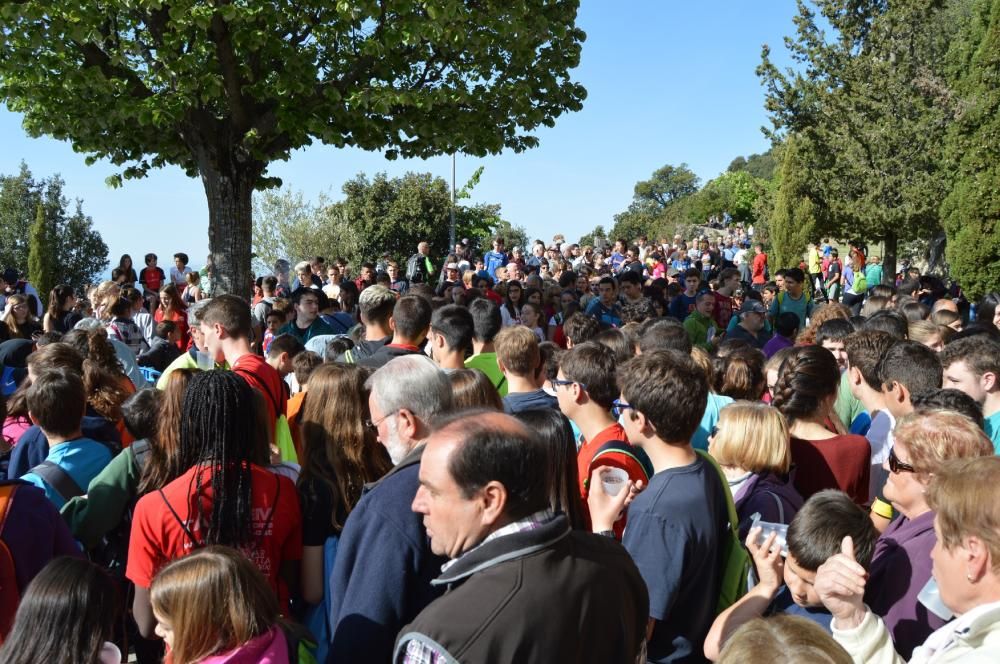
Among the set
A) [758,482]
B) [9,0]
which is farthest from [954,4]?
[758,482]

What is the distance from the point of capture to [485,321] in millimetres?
6719

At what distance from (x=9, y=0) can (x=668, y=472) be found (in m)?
9.84

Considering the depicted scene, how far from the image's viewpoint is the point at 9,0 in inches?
380

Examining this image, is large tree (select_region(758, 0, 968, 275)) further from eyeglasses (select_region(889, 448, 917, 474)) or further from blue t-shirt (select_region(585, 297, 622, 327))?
eyeglasses (select_region(889, 448, 917, 474))

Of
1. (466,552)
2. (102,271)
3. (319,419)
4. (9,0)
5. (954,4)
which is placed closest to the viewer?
(466,552)

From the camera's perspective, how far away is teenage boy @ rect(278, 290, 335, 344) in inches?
368

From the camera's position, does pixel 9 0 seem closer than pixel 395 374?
No

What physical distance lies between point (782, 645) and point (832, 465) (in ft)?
8.48

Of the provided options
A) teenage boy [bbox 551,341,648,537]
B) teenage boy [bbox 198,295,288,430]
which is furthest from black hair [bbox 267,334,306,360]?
teenage boy [bbox 551,341,648,537]

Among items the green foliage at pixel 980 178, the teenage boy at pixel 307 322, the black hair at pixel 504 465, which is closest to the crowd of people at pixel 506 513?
the black hair at pixel 504 465

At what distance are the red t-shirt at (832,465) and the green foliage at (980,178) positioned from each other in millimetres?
11017

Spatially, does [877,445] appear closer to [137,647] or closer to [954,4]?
[137,647]

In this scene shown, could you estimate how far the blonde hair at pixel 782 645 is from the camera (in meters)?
1.79

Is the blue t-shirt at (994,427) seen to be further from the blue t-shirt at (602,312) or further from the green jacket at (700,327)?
the blue t-shirt at (602,312)
